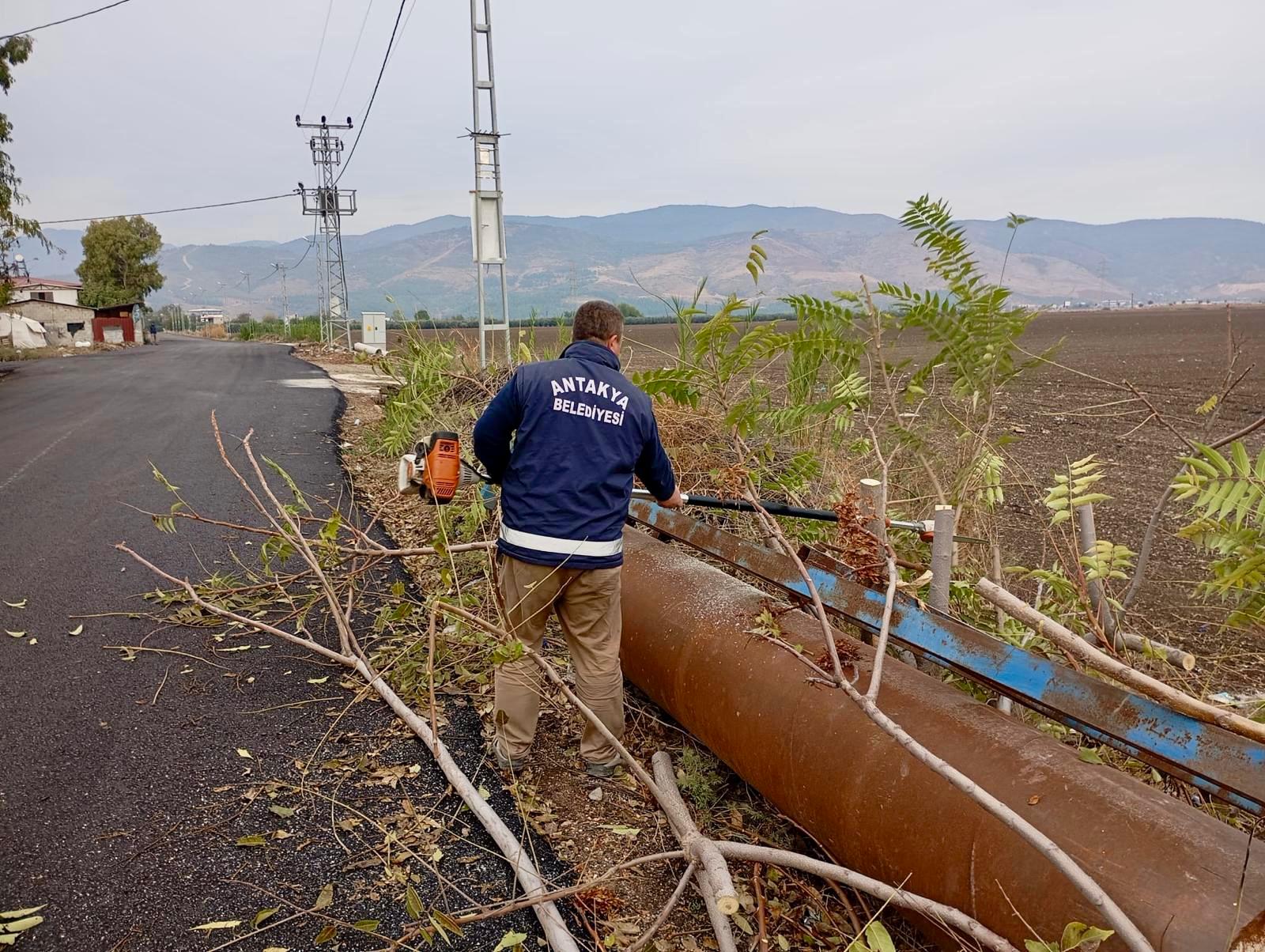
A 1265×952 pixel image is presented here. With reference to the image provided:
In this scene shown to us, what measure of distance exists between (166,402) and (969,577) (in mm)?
14595

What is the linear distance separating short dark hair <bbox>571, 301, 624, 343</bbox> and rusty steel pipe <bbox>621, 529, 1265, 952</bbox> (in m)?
1.23

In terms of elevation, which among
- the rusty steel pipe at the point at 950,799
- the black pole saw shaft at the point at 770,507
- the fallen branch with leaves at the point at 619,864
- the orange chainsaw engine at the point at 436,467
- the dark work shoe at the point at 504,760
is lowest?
the dark work shoe at the point at 504,760

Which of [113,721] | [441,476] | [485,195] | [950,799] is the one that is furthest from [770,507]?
[485,195]

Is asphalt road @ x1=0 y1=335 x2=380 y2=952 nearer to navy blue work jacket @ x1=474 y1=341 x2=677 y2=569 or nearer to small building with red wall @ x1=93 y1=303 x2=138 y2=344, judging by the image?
navy blue work jacket @ x1=474 y1=341 x2=677 y2=569

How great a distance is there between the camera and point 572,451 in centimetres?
345

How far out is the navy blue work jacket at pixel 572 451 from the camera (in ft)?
11.3

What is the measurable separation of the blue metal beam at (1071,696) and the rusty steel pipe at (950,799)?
0.28 ft

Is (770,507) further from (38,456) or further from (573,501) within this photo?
(38,456)

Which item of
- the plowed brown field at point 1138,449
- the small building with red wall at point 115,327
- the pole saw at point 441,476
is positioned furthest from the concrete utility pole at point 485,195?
the small building with red wall at point 115,327

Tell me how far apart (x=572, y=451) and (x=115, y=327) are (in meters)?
59.7

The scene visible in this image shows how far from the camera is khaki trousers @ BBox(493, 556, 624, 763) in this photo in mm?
3566

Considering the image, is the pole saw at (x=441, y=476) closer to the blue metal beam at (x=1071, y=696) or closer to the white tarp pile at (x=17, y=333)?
the blue metal beam at (x=1071, y=696)


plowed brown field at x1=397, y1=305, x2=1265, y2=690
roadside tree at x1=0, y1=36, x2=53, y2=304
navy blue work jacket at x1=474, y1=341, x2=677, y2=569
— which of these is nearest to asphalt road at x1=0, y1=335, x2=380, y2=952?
navy blue work jacket at x1=474, y1=341, x2=677, y2=569

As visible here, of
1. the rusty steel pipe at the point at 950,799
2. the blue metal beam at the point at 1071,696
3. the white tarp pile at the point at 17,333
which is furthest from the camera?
the white tarp pile at the point at 17,333
